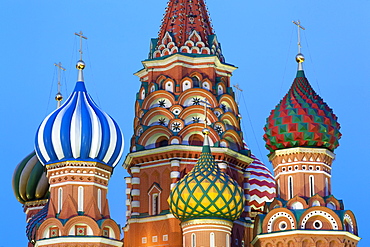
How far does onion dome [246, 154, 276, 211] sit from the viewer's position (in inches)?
1644

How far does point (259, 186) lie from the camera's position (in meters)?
42.0

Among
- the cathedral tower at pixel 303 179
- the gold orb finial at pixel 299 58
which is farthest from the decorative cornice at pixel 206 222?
the gold orb finial at pixel 299 58

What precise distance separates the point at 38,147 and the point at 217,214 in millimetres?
5103

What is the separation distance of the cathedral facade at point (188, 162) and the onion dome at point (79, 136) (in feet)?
0.12

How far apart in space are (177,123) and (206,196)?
4.05 meters

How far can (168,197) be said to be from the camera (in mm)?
38312

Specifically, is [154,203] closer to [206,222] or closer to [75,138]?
[206,222]

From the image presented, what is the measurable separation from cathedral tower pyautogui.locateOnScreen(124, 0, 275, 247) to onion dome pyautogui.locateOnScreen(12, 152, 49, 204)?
3.58 m

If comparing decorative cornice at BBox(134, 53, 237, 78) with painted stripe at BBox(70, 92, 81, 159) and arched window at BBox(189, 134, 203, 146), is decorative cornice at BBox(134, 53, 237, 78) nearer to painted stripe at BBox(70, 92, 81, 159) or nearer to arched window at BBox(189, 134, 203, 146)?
arched window at BBox(189, 134, 203, 146)

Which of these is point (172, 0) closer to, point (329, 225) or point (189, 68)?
point (189, 68)

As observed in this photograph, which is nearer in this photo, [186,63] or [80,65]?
[80,65]

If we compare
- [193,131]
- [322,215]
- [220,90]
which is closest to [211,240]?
[322,215]

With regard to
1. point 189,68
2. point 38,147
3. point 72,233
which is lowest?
point 72,233

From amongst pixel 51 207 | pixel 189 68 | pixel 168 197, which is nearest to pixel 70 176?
pixel 51 207
